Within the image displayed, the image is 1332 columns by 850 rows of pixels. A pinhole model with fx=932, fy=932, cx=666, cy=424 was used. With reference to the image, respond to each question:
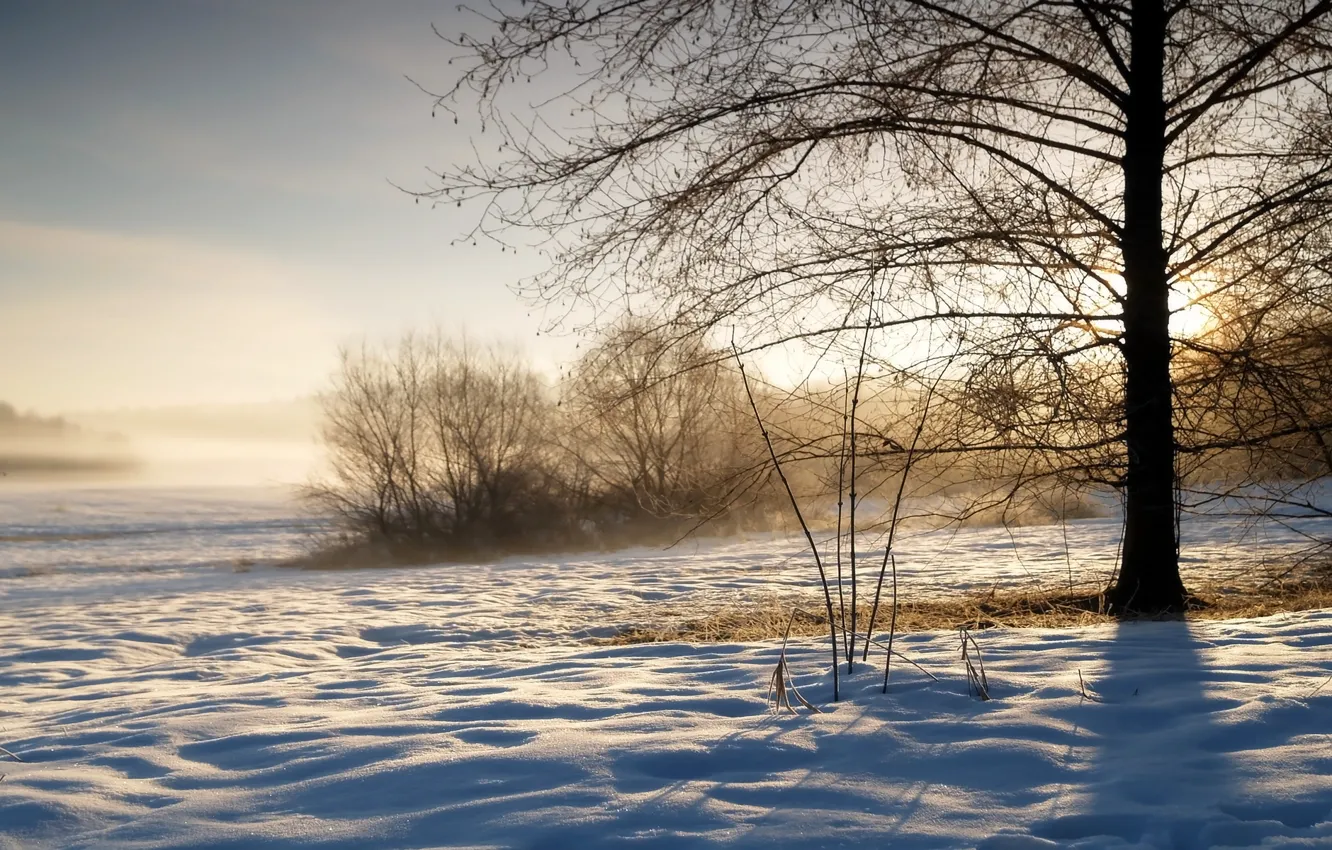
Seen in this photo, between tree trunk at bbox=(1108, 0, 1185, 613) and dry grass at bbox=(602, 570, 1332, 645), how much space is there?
34 cm

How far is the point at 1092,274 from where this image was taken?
6.03m

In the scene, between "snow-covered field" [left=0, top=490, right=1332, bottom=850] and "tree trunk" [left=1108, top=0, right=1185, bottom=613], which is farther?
"tree trunk" [left=1108, top=0, right=1185, bottom=613]

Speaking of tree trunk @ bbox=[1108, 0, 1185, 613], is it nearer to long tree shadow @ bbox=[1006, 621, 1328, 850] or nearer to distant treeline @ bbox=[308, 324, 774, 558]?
long tree shadow @ bbox=[1006, 621, 1328, 850]

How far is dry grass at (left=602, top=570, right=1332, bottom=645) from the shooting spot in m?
6.25

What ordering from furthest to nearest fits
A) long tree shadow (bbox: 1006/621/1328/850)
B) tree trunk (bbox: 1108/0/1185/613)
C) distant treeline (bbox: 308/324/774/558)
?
1. distant treeline (bbox: 308/324/774/558)
2. tree trunk (bbox: 1108/0/1185/613)
3. long tree shadow (bbox: 1006/621/1328/850)

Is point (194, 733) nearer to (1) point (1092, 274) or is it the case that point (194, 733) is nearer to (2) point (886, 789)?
(2) point (886, 789)

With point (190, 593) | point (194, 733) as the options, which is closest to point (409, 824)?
point (194, 733)

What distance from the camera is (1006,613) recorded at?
696 centimetres

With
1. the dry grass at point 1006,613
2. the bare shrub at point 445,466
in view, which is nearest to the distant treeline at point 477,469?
the bare shrub at point 445,466

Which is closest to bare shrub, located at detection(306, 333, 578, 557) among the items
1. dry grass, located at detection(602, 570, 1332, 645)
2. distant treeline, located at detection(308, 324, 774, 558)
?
distant treeline, located at detection(308, 324, 774, 558)

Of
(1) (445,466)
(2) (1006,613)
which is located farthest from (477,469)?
(2) (1006,613)

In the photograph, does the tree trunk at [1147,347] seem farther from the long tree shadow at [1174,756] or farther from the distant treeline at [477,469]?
the distant treeline at [477,469]

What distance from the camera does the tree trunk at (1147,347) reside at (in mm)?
6246

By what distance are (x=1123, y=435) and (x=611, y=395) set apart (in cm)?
340
